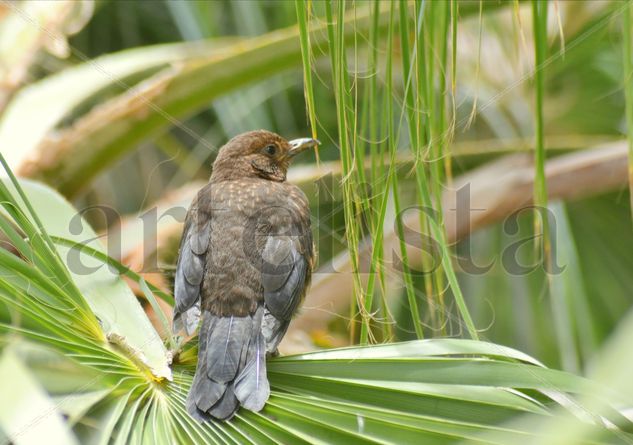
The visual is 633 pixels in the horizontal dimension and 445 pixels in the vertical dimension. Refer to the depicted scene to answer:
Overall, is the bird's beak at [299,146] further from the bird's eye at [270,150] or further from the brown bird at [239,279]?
the brown bird at [239,279]

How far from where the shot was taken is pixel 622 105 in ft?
14.9

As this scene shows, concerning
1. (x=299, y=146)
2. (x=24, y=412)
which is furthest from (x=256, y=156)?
(x=24, y=412)

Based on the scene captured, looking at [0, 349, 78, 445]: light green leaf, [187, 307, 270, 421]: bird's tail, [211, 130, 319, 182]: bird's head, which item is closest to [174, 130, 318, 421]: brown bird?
[187, 307, 270, 421]: bird's tail

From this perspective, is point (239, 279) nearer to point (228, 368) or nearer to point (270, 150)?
point (228, 368)

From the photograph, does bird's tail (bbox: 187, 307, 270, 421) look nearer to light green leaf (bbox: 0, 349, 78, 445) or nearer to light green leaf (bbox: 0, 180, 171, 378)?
light green leaf (bbox: 0, 180, 171, 378)

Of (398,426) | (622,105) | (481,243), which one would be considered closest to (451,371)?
(398,426)

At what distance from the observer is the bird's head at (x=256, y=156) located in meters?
3.82

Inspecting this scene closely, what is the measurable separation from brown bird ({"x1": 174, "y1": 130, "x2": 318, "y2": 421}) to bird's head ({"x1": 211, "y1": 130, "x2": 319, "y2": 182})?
14cm

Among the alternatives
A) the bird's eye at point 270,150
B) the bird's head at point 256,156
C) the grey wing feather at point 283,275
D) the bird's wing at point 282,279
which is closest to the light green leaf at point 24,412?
the bird's wing at point 282,279

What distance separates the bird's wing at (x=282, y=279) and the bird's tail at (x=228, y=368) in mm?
43

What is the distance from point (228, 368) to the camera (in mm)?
2551

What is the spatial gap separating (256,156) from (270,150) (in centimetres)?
9

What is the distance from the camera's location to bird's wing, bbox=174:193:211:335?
2.91m

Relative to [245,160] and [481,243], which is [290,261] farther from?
[481,243]
